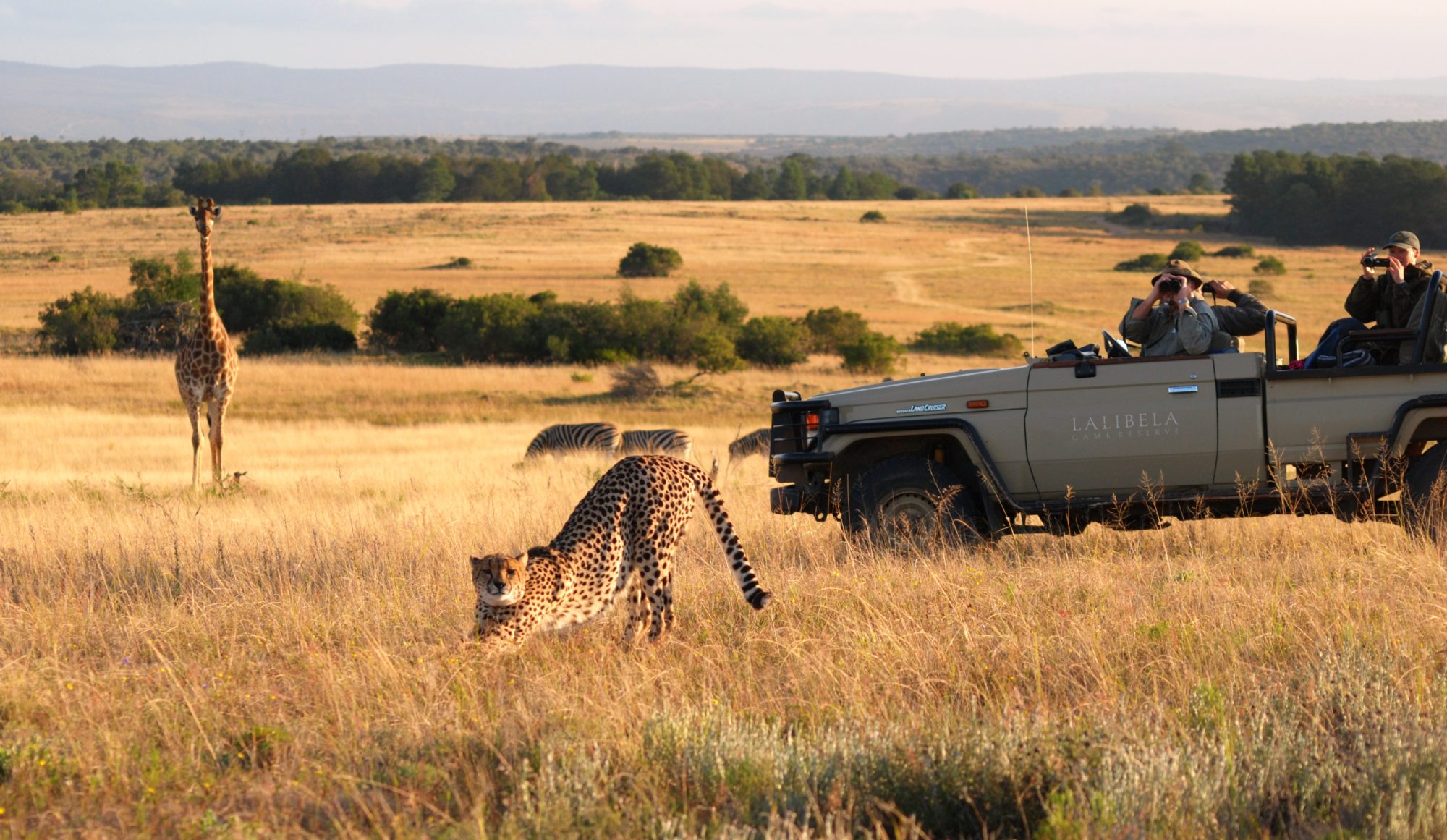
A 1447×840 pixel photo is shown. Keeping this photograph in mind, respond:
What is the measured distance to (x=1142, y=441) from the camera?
326 inches

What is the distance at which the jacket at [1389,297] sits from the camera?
879 cm

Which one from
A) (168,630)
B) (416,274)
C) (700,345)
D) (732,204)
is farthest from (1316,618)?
(732,204)

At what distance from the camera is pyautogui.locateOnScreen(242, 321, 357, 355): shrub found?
36.1 m

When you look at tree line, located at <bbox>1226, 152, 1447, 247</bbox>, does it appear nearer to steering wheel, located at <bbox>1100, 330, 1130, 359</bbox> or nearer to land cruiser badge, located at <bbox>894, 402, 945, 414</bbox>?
steering wheel, located at <bbox>1100, 330, 1130, 359</bbox>

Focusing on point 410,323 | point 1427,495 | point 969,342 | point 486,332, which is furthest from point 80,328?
A: point 1427,495

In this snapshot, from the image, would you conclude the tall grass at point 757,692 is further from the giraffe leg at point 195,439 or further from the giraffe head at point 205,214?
the giraffe head at point 205,214

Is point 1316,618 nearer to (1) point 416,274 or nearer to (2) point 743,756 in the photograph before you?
(2) point 743,756

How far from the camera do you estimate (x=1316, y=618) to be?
22.3 feet

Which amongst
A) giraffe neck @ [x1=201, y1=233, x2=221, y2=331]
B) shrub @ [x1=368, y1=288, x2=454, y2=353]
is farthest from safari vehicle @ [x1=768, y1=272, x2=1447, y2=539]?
shrub @ [x1=368, y1=288, x2=454, y2=353]

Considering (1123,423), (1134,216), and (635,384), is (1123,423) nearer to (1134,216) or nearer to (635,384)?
(635,384)

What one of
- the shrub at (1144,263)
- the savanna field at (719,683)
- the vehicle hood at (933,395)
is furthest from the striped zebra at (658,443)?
the shrub at (1144,263)

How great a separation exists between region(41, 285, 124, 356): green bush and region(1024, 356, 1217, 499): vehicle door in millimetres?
30562

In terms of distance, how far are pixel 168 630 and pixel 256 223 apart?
77.7 metres

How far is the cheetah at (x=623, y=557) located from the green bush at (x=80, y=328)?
30469 mm
